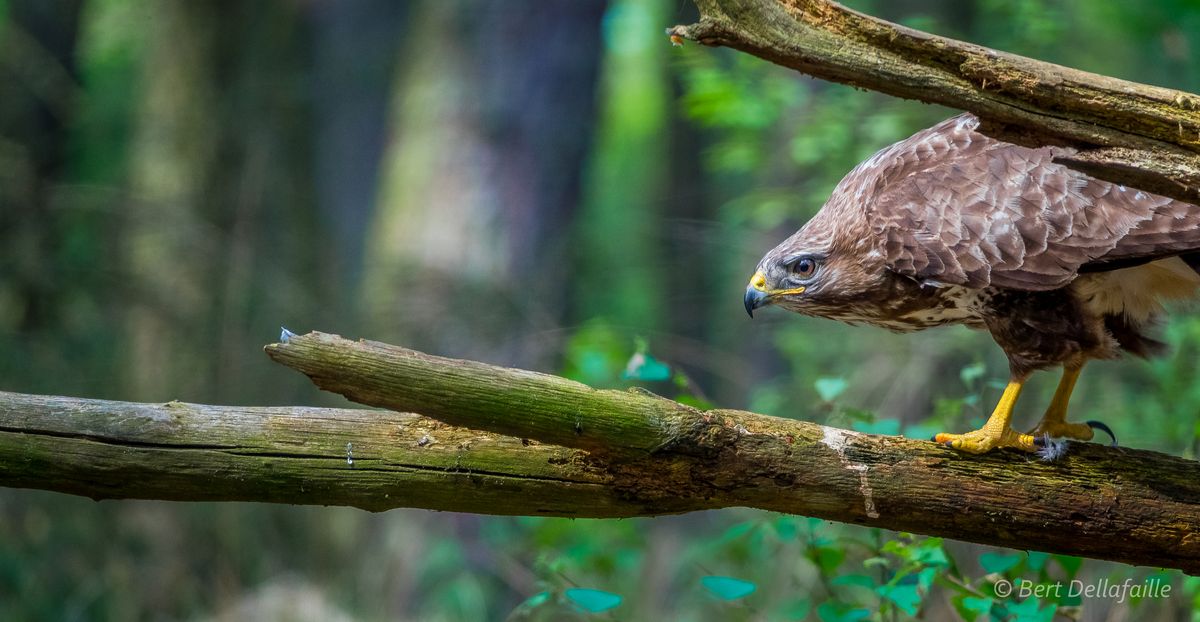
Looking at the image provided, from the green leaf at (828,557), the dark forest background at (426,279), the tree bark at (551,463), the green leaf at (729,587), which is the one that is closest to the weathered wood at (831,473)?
the tree bark at (551,463)

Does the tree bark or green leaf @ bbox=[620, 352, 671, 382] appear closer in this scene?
the tree bark

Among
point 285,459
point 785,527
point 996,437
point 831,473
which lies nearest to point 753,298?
point 785,527

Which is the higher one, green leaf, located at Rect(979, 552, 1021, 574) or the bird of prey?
the bird of prey

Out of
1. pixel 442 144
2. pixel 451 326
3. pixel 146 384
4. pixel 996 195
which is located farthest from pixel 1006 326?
pixel 146 384

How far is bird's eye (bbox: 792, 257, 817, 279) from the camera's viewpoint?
3.68 meters

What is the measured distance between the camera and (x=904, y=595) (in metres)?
2.92

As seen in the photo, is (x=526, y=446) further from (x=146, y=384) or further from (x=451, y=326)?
(x=146, y=384)

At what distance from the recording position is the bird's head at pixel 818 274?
350 centimetres

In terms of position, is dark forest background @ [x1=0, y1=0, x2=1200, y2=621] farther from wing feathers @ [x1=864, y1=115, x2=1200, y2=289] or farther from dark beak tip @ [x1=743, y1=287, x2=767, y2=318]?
wing feathers @ [x1=864, y1=115, x2=1200, y2=289]

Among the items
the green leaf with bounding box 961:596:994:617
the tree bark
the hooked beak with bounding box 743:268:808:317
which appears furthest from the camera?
the hooked beak with bounding box 743:268:808:317

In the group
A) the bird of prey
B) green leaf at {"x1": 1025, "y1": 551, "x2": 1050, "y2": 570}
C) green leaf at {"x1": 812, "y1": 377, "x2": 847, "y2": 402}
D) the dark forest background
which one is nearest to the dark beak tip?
the bird of prey

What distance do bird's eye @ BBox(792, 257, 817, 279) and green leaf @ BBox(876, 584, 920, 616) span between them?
117 centimetres

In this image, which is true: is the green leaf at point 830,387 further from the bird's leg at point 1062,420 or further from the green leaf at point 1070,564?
the green leaf at point 1070,564

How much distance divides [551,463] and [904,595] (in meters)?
1.17
